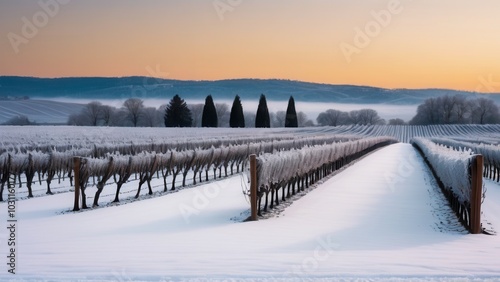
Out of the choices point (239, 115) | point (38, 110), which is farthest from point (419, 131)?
point (38, 110)

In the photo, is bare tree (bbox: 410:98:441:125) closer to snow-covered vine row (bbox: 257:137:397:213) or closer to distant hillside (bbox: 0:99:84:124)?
distant hillside (bbox: 0:99:84:124)

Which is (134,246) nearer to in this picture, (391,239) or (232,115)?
(391,239)

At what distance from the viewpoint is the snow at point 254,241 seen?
7031 millimetres

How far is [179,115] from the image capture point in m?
87.8

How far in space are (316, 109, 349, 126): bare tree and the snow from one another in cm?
14433

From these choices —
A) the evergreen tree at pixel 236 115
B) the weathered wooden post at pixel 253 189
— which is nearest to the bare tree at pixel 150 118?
the evergreen tree at pixel 236 115

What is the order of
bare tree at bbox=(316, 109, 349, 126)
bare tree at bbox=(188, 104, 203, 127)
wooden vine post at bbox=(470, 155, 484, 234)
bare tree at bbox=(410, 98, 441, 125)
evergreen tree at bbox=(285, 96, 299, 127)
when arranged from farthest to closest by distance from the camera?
bare tree at bbox=(316, 109, 349, 126) < bare tree at bbox=(410, 98, 441, 125) < bare tree at bbox=(188, 104, 203, 127) < evergreen tree at bbox=(285, 96, 299, 127) < wooden vine post at bbox=(470, 155, 484, 234)

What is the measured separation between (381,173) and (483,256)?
653 inches

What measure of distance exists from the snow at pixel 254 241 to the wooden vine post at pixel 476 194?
292mm

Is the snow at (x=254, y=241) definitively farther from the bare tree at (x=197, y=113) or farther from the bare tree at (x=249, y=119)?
the bare tree at (x=249, y=119)

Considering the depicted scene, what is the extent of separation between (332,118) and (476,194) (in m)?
154

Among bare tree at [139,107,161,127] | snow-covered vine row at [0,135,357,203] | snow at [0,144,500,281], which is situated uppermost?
bare tree at [139,107,161,127]

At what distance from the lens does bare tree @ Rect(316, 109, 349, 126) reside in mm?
159750

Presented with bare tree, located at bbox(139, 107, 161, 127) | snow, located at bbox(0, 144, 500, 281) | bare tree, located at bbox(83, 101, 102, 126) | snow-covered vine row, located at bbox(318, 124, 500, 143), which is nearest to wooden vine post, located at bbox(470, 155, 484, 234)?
snow, located at bbox(0, 144, 500, 281)
